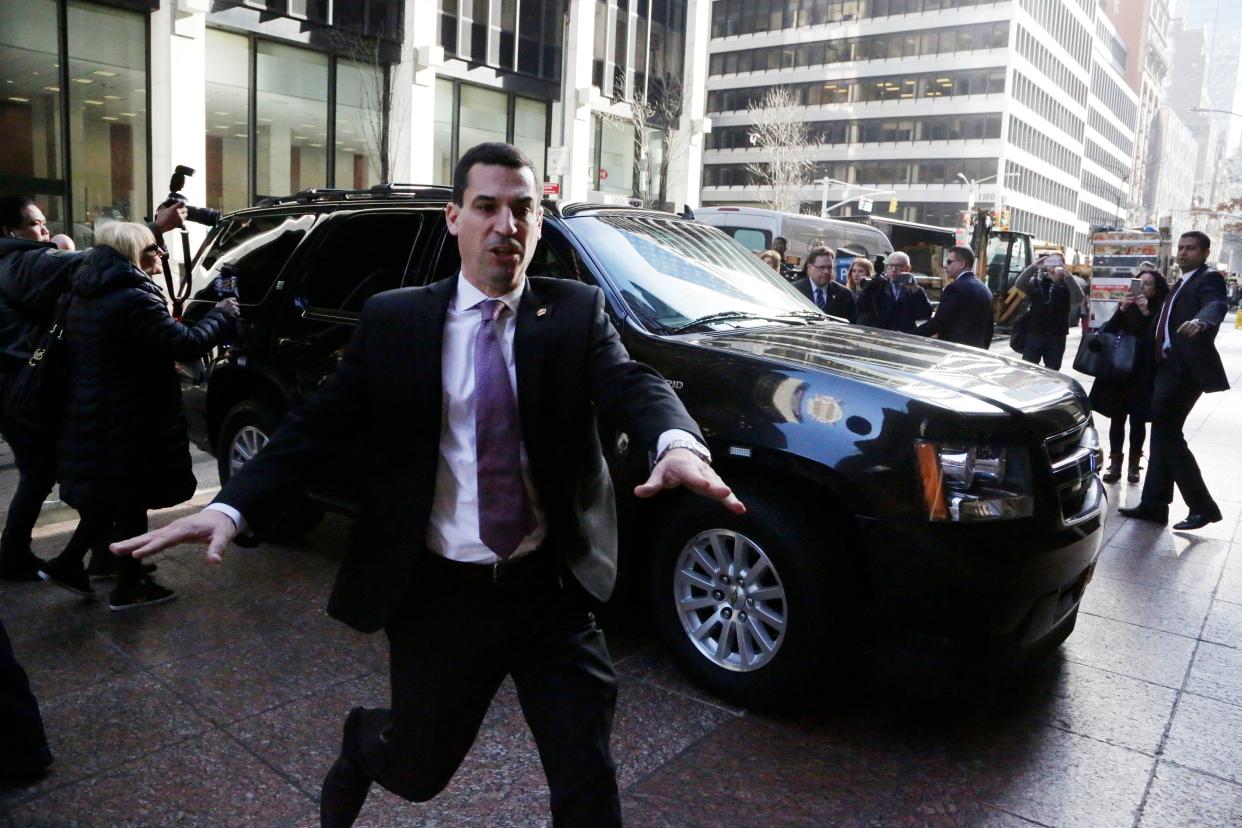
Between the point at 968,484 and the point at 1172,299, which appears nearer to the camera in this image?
the point at 968,484

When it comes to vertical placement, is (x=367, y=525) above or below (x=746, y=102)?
below

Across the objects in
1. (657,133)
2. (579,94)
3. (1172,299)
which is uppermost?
(579,94)

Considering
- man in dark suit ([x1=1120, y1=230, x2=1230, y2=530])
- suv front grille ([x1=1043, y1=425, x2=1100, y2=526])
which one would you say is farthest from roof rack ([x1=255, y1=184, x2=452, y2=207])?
man in dark suit ([x1=1120, y1=230, x2=1230, y2=530])

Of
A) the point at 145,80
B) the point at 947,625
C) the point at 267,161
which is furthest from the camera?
the point at 267,161

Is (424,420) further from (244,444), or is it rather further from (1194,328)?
(1194,328)

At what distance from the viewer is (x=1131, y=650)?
462cm

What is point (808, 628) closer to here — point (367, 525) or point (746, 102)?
point (367, 525)

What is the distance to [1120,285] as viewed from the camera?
31.4 m

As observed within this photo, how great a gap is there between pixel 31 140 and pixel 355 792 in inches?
816

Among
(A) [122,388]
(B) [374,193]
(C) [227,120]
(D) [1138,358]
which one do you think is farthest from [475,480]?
(C) [227,120]

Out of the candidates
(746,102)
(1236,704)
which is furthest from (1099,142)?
(1236,704)

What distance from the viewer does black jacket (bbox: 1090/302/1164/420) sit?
820 centimetres

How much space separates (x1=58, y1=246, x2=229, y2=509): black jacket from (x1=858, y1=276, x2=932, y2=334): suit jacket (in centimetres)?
767

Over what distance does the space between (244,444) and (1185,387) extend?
239 inches
